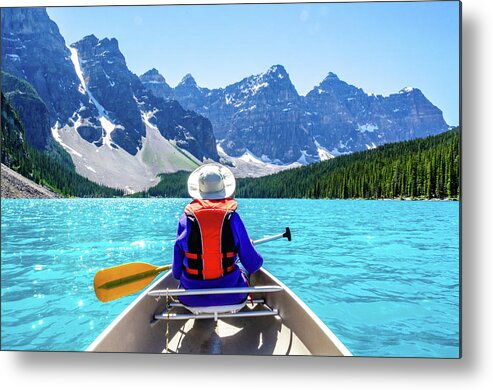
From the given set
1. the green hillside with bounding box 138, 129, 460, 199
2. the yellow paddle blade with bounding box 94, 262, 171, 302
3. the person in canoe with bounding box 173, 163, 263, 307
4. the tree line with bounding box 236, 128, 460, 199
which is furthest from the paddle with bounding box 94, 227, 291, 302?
the tree line with bounding box 236, 128, 460, 199

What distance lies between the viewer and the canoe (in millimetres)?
3920

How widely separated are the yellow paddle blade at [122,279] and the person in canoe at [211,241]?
0.53 meters

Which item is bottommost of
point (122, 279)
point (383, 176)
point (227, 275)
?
point (122, 279)

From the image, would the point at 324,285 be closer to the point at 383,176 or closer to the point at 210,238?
the point at 210,238

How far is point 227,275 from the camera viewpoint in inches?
149

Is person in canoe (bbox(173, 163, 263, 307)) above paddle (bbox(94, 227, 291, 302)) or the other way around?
above

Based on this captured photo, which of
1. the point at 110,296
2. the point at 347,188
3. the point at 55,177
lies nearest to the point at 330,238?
the point at 110,296

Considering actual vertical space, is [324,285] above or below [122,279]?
below

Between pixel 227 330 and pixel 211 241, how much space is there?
4.79 ft

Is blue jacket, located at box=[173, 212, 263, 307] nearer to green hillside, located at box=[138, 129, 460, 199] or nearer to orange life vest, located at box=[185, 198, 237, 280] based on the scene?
orange life vest, located at box=[185, 198, 237, 280]

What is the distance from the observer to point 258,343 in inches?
172

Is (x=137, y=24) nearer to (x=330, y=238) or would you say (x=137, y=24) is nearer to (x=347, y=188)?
(x=330, y=238)

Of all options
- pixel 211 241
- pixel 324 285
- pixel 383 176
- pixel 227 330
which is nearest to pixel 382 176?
pixel 383 176

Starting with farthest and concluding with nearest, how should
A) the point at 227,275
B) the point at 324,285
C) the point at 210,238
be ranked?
1. the point at 324,285
2. the point at 227,275
3. the point at 210,238
